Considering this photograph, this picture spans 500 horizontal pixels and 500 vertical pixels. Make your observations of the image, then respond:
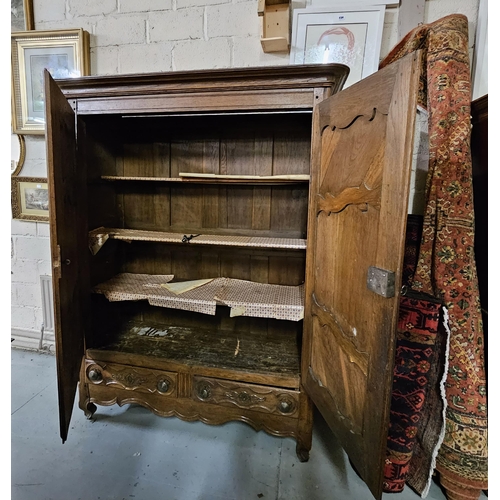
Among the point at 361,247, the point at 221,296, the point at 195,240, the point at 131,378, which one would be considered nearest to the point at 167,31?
the point at 195,240

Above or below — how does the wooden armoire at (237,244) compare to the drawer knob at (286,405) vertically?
above

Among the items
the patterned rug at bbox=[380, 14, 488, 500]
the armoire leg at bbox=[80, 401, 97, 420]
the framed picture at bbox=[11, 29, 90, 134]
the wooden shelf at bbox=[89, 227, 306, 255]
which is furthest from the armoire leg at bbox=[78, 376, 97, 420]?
the patterned rug at bbox=[380, 14, 488, 500]

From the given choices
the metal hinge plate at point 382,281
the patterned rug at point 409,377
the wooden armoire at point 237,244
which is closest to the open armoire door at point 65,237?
the wooden armoire at point 237,244

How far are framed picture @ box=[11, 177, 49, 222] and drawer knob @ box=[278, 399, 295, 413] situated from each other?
189cm

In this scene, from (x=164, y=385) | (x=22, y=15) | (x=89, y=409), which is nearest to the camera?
(x=164, y=385)

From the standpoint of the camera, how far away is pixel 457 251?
1176 mm

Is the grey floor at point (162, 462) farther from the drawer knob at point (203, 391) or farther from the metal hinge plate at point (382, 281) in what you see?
the metal hinge plate at point (382, 281)

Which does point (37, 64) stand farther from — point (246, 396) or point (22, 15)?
point (246, 396)

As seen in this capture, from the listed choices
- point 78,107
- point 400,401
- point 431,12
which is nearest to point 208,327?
point 400,401

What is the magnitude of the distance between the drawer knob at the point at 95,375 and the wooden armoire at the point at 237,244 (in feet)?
0.06

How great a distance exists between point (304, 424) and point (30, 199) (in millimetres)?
2185

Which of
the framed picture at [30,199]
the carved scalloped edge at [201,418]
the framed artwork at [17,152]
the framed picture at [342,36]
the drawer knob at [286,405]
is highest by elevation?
the framed picture at [342,36]

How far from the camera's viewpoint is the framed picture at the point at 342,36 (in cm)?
145

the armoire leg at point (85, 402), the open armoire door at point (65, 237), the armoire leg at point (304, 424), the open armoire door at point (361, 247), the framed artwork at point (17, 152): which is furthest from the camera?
the framed artwork at point (17, 152)
